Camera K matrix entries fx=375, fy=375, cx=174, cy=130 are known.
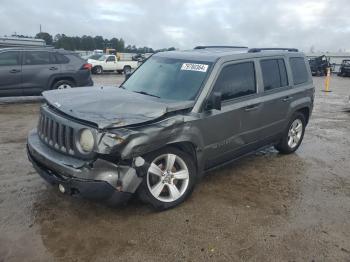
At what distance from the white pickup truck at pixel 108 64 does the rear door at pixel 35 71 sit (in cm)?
1768

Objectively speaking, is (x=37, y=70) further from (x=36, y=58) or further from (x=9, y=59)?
(x=9, y=59)

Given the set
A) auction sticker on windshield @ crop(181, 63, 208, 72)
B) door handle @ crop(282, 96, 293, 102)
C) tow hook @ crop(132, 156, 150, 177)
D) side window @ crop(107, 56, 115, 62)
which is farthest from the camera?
side window @ crop(107, 56, 115, 62)

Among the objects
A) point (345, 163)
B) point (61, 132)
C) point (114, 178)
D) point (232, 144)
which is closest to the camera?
point (114, 178)

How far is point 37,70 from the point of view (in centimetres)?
1118

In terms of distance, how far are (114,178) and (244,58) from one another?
8.49ft

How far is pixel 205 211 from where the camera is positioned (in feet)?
14.0

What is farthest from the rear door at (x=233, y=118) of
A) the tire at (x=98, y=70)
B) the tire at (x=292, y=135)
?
the tire at (x=98, y=70)

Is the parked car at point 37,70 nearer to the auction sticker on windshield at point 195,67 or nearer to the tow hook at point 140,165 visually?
the auction sticker on windshield at point 195,67

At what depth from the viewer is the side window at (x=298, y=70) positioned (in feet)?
20.8

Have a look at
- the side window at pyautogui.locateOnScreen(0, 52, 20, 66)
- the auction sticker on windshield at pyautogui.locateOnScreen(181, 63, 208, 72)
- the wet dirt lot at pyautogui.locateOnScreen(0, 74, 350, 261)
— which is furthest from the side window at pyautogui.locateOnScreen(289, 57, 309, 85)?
the side window at pyautogui.locateOnScreen(0, 52, 20, 66)

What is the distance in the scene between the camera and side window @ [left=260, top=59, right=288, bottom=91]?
5539mm

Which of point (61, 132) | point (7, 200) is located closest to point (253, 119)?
point (61, 132)

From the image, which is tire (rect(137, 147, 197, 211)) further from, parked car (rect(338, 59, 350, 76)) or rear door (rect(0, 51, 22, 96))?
parked car (rect(338, 59, 350, 76))

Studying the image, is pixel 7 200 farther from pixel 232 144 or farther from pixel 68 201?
pixel 232 144
